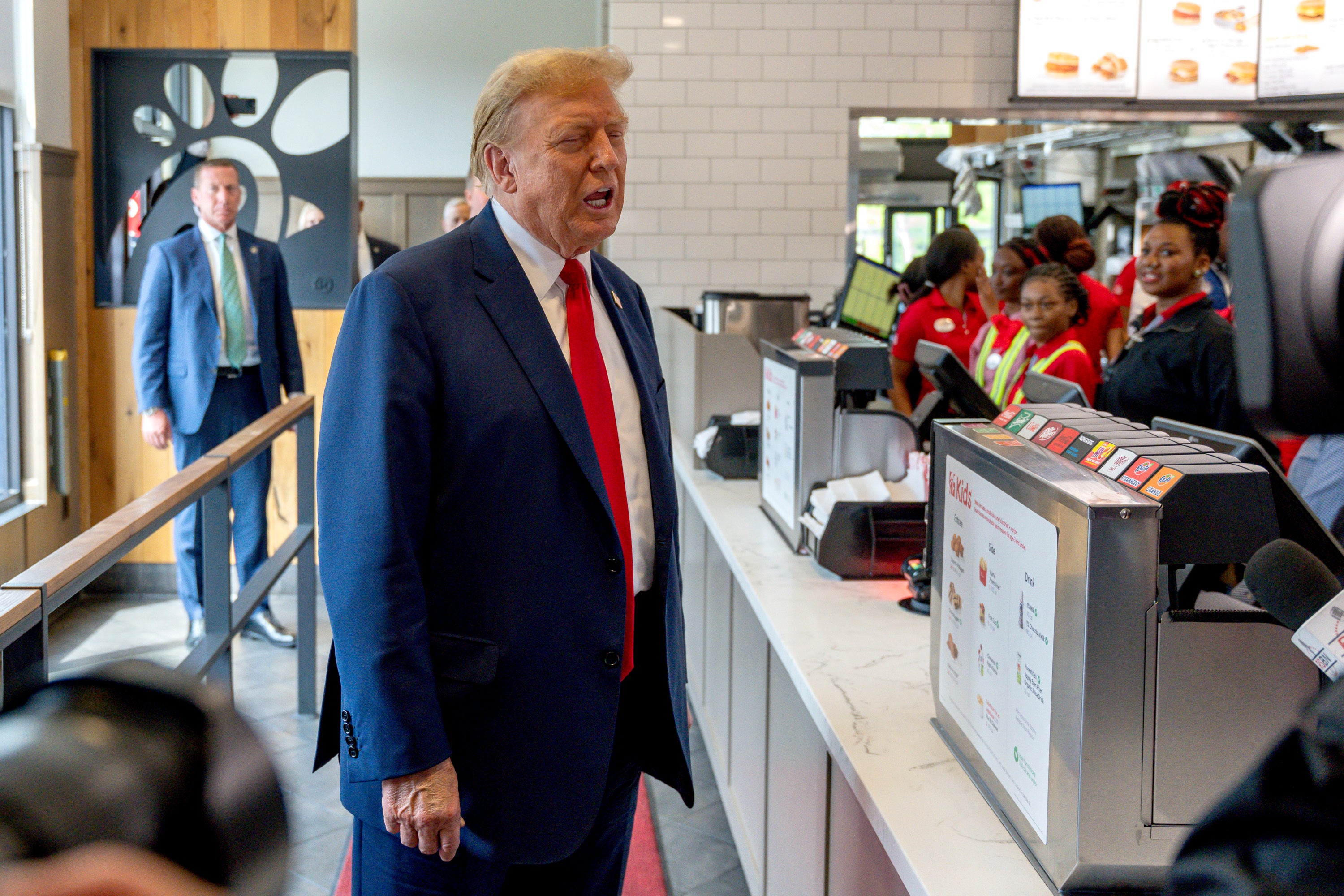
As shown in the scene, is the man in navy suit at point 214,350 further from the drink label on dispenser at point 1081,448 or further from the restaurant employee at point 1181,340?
the drink label on dispenser at point 1081,448

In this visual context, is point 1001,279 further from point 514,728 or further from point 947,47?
point 514,728

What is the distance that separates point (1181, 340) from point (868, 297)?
61.7 inches

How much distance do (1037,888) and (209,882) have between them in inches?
39.5

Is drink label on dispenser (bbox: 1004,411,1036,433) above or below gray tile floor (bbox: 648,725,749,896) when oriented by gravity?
above

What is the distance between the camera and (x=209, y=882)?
0.39m

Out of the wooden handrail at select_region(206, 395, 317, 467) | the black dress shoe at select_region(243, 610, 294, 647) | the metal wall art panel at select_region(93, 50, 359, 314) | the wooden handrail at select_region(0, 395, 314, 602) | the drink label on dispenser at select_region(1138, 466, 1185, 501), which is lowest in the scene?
the black dress shoe at select_region(243, 610, 294, 647)

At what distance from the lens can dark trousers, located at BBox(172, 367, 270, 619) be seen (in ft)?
14.3

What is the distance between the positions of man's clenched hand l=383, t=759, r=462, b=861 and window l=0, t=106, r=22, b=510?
153 inches

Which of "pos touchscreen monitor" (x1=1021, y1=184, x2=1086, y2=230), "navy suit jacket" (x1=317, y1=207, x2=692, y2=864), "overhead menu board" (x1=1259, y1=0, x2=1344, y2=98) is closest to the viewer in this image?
"navy suit jacket" (x1=317, y1=207, x2=692, y2=864)

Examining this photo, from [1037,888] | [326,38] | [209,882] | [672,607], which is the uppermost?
[326,38]

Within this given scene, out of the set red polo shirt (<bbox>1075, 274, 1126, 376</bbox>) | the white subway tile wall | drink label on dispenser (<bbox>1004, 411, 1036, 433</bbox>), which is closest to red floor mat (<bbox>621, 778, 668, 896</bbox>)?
drink label on dispenser (<bbox>1004, 411, 1036, 433</bbox>)

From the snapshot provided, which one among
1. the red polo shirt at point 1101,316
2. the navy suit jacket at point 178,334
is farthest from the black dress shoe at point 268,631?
the red polo shirt at point 1101,316

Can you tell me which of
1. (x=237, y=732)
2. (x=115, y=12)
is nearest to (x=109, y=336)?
(x=115, y=12)

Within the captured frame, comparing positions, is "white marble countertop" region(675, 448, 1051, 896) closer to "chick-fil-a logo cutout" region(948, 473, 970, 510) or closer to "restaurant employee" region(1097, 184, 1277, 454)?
"chick-fil-a logo cutout" region(948, 473, 970, 510)
